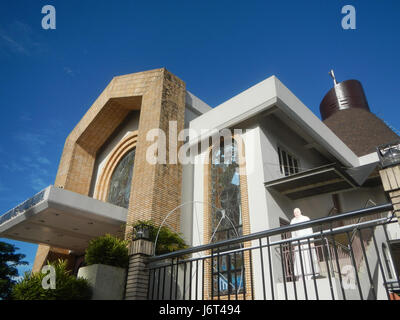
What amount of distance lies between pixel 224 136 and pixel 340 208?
23.9 ft

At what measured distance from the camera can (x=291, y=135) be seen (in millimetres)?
11875

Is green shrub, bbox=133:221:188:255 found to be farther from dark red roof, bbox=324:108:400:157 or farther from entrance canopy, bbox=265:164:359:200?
dark red roof, bbox=324:108:400:157

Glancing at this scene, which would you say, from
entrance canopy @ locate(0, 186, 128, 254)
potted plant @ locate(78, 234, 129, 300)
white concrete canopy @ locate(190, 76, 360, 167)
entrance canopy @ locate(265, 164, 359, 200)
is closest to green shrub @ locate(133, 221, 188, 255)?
potted plant @ locate(78, 234, 129, 300)

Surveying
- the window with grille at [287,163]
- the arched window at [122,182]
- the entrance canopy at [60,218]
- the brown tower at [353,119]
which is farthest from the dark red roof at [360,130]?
the entrance canopy at [60,218]

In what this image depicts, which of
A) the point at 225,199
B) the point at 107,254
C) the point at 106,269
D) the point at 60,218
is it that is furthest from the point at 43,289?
the point at 225,199

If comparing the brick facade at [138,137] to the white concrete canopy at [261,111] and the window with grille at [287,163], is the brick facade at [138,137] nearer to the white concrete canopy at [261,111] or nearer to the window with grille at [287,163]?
the white concrete canopy at [261,111]

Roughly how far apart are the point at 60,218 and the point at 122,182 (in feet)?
11.7

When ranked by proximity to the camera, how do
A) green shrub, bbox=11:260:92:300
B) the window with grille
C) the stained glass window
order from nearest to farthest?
green shrub, bbox=11:260:92:300 → the stained glass window → the window with grille

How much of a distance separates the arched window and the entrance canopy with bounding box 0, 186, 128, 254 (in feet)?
6.16

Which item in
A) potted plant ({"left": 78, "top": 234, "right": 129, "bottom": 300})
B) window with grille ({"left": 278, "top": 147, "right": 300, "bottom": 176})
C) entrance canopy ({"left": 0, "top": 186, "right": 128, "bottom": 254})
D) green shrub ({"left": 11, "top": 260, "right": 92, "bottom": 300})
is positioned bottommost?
green shrub ({"left": 11, "top": 260, "right": 92, "bottom": 300})

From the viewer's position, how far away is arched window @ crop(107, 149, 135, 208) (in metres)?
12.2

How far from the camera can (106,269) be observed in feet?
20.3

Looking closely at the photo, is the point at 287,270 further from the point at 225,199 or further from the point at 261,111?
the point at 261,111
